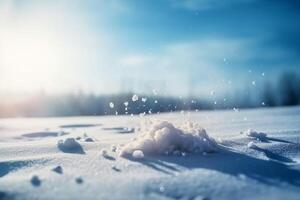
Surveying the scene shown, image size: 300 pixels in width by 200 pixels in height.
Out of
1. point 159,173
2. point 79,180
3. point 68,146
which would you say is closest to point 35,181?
point 79,180

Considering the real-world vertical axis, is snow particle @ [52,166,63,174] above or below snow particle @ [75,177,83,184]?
above

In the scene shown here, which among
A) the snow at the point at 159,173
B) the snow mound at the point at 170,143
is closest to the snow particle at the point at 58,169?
the snow at the point at 159,173

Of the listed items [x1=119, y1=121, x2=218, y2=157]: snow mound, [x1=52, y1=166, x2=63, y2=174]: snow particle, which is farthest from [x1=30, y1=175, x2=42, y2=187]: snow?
[x1=119, y1=121, x2=218, y2=157]: snow mound

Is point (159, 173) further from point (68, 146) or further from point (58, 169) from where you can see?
point (68, 146)

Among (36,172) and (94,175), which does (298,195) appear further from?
(36,172)

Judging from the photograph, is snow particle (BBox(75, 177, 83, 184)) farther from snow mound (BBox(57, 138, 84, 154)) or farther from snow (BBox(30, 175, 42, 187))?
snow mound (BBox(57, 138, 84, 154))

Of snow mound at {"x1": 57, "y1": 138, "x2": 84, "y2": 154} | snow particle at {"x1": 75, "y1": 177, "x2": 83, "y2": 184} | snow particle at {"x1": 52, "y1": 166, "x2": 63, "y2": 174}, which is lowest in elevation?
snow particle at {"x1": 75, "y1": 177, "x2": 83, "y2": 184}

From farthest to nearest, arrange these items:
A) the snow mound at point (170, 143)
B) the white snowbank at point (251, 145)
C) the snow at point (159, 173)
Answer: the white snowbank at point (251, 145) < the snow mound at point (170, 143) < the snow at point (159, 173)

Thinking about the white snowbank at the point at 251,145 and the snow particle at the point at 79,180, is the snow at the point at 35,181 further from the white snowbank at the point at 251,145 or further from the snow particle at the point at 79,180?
the white snowbank at the point at 251,145

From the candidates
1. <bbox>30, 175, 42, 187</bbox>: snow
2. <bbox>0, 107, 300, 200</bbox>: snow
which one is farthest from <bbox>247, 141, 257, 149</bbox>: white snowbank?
<bbox>30, 175, 42, 187</bbox>: snow

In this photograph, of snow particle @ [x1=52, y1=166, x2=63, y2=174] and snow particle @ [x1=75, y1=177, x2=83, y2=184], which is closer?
snow particle @ [x1=75, y1=177, x2=83, y2=184]

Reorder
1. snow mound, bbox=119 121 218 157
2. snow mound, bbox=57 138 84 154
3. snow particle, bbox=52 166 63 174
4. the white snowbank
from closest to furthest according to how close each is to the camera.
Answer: snow particle, bbox=52 166 63 174 → snow mound, bbox=119 121 218 157 → the white snowbank → snow mound, bbox=57 138 84 154

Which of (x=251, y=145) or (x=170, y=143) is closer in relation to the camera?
(x=170, y=143)

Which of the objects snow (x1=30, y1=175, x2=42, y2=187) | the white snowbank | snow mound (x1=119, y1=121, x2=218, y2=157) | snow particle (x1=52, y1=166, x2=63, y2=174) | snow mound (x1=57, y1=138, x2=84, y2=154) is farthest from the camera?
snow mound (x1=57, y1=138, x2=84, y2=154)
